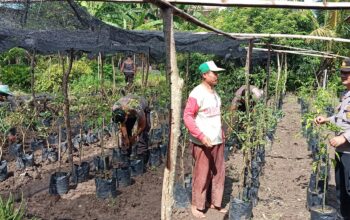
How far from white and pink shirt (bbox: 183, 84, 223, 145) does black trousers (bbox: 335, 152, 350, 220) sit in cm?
123

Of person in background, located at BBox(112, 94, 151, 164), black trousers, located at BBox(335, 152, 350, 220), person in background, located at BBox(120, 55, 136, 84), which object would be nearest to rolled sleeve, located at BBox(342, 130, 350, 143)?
black trousers, located at BBox(335, 152, 350, 220)

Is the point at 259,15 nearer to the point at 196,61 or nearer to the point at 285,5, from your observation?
the point at 196,61

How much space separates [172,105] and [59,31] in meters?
2.67

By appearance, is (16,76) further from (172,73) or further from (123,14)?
(172,73)

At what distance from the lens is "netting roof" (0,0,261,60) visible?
4.17 meters

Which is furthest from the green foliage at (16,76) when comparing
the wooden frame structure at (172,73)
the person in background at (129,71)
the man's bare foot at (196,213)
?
the wooden frame structure at (172,73)

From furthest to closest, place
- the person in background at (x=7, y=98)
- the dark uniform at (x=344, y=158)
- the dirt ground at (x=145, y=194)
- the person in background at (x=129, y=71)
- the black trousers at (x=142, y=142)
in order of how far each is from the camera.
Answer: the person in background at (x=129, y=71)
the black trousers at (x=142, y=142)
the person in background at (x=7, y=98)
the dirt ground at (x=145, y=194)
the dark uniform at (x=344, y=158)

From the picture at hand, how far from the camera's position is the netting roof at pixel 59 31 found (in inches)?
164

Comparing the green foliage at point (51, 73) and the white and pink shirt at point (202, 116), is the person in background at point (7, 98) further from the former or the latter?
the white and pink shirt at point (202, 116)

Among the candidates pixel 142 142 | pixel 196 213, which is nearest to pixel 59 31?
pixel 142 142

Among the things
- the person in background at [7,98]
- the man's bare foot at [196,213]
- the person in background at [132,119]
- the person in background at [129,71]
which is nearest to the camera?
the man's bare foot at [196,213]

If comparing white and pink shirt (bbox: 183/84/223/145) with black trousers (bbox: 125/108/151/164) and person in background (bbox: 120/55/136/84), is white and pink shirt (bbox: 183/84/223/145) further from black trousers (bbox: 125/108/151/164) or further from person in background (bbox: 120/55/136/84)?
person in background (bbox: 120/55/136/84)

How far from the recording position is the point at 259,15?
16.1 metres

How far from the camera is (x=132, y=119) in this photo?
660 centimetres
